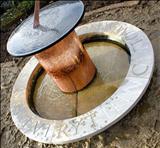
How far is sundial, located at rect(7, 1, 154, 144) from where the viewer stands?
3.08m

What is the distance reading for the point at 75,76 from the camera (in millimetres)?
3559

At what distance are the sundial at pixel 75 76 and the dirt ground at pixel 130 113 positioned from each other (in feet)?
0.45

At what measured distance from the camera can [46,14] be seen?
3578 millimetres

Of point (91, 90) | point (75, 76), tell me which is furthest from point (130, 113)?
point (75, 76)

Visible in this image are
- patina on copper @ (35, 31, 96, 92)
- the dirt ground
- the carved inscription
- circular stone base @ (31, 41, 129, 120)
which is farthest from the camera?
circular stone base @ (31, 41, 129, 120)

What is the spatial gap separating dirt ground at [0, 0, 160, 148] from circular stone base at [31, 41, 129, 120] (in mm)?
350

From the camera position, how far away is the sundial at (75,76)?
308 cm

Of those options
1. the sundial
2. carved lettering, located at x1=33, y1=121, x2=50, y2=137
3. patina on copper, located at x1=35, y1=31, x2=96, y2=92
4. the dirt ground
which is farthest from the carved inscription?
carved lettering, located at x1=33, y1=121, x2=50, y2=137

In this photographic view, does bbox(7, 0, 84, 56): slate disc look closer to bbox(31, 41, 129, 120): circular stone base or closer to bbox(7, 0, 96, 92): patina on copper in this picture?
bbox(7, 0, 96, 92): patina on copper

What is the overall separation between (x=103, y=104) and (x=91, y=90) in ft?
1.50

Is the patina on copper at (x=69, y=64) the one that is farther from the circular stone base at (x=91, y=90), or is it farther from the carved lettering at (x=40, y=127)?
the carved lettering at (x=40, y=127)

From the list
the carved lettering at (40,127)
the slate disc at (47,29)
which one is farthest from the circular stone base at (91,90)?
the slate disc at (47,29)

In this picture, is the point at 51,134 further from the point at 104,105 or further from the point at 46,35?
the point at 46,35

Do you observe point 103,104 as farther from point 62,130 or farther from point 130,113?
point 62,130
